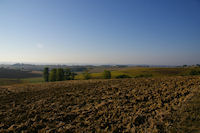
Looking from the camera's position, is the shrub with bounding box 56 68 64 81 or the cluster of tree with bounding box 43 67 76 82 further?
the cluster of tree with bounding box 43 67 76 82

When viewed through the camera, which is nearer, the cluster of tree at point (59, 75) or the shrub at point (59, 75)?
the shrub at point (59, 75)

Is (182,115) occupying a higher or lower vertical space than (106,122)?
higher

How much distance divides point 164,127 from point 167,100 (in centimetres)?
386

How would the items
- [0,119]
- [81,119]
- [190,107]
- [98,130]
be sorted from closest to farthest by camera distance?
[98,130]
[190,107]
[81,119]
[0,119]

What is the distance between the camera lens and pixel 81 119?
7.43 m

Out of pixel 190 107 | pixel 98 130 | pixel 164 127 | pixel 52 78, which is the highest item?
pixel 190 107

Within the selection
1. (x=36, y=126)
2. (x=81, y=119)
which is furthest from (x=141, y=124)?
(x=36, y=126)

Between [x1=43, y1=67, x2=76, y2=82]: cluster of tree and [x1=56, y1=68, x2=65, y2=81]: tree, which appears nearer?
[x1=56, y1=68, x2=65, y2=81]: tree

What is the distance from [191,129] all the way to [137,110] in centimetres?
324

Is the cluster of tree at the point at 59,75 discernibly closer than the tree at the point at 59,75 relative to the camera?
No

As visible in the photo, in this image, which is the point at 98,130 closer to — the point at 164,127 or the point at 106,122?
the point at 106,122

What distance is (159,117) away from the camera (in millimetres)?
6301

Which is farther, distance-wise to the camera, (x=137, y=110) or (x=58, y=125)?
(x=137, y=110)

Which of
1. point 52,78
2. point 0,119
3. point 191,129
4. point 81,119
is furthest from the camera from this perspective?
point 52,78
